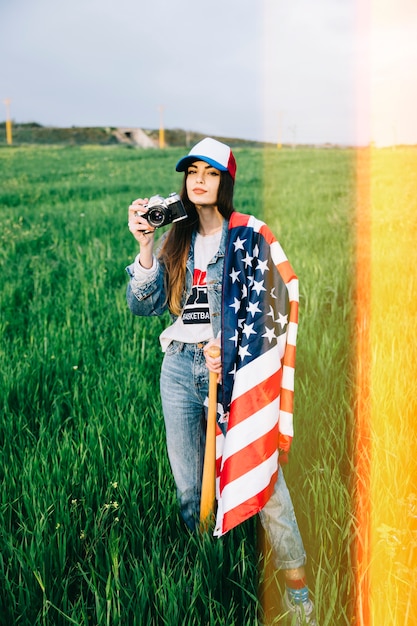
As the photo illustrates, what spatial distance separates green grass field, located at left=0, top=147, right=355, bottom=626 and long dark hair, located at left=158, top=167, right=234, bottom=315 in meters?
0.80

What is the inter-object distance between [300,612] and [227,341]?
0.90 meters

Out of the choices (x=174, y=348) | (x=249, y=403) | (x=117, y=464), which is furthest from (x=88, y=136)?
(x=249, y=403)

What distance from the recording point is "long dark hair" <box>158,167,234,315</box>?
219 centimetres

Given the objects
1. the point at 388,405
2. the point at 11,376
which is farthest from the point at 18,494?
the point at 388,405

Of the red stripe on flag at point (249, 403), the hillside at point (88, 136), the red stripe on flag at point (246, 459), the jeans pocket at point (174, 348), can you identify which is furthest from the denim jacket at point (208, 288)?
the hillside at point (88, 136)

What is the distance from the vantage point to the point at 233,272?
2.10 metres

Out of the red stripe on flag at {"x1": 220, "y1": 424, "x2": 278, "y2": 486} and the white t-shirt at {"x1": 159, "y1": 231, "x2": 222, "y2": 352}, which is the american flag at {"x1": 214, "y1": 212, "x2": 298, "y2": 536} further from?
the white t-shirt at {"x1": 159, "y1": 231, "x2": 222, "y2": 352}

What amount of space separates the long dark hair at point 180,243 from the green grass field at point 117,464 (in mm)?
798

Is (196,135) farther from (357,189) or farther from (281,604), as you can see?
(281,604)

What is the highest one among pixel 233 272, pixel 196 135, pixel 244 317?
pixel 196 135

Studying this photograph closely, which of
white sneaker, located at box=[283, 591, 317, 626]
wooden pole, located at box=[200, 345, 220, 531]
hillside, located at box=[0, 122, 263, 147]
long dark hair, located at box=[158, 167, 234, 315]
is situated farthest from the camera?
hillside, located at box=[0, 122, 263, 147]

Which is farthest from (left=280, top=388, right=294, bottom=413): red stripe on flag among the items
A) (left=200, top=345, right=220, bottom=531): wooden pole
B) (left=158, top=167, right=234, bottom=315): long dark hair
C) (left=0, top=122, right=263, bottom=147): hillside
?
(left=0, top=122, right=263, bottom=147): hillside

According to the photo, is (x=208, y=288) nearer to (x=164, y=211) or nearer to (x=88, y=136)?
(x=164, y=211)

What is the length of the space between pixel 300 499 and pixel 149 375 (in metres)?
1.41
